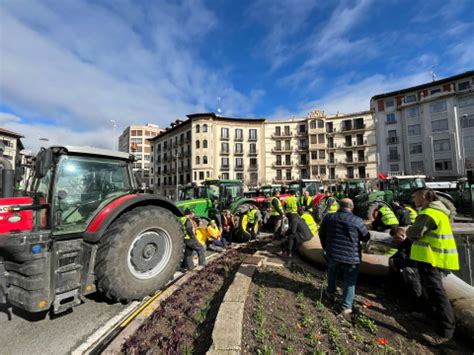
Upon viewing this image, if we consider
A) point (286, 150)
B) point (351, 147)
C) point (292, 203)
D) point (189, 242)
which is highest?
point (286, 150)

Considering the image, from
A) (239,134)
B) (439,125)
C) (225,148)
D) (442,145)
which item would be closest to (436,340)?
(225,148)

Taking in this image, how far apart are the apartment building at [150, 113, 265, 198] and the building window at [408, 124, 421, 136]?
2296 cm

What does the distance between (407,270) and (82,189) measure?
16.7ft

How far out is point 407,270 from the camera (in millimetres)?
3254

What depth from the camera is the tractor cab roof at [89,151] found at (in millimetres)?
3246

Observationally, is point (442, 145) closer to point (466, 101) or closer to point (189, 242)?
point (466, 101)

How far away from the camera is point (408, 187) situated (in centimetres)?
1202

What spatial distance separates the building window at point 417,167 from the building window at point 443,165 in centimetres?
158

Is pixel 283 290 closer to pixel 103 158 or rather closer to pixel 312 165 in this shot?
pixel 103 158

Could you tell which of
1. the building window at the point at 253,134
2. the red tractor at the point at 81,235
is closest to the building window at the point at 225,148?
the building window at the point at 253,134

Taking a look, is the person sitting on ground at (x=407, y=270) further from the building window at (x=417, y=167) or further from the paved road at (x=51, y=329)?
the building window at (x=417, y=167)

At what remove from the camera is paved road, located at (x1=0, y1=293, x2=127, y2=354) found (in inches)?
99.0

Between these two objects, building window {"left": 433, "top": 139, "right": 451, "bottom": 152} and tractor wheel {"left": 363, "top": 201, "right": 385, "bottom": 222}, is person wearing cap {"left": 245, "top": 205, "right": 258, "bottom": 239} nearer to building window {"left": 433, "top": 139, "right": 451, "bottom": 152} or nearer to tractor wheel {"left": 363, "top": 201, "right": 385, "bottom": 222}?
tractor wheel {"left": 363, "top": 201, "right": 385, "bottom": 222}

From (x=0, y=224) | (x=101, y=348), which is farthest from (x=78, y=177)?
(x=101, y=348)
